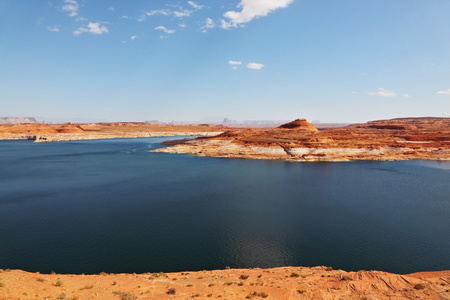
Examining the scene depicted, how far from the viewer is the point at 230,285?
1664 cm

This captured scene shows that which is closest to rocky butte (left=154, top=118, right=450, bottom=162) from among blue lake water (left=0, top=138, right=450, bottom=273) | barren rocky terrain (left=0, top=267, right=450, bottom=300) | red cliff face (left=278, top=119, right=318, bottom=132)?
blue lake water (left=0, top=138, right=450, bottom=273)

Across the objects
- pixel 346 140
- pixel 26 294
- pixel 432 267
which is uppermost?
pixel 346 140

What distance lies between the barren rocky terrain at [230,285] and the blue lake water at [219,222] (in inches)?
90.1

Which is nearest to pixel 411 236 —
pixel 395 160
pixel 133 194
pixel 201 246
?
pixel 201 246

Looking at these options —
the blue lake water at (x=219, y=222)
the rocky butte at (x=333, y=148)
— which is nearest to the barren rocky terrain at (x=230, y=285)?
the blue lake water at (x=219, y=222)

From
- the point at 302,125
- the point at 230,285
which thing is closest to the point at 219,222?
the point at 230,285

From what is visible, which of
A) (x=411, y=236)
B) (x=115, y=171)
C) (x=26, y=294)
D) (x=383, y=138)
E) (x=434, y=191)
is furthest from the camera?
(x=383, y=138)

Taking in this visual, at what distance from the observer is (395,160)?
82125mm

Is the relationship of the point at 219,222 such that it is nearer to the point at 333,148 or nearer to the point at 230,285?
the point at 230,285

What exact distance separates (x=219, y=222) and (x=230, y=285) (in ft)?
Result: 42.7

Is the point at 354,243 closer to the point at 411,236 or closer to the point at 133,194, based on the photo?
the point at 411,236

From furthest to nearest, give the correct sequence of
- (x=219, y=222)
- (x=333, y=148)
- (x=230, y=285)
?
(x=333, y=148)
(x=219, y=222)
(x=230, y=285)

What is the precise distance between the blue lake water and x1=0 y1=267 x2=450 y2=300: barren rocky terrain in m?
2.29

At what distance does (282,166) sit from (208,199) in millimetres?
36923
